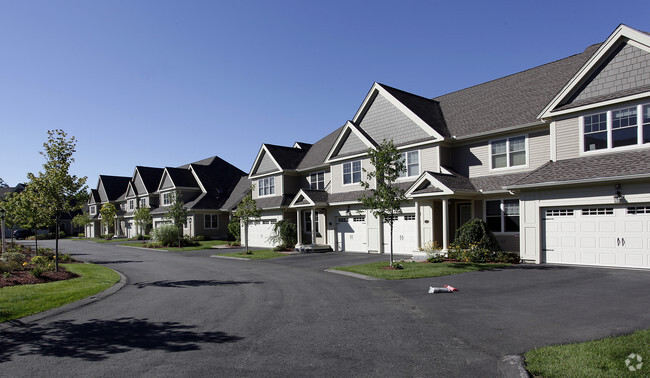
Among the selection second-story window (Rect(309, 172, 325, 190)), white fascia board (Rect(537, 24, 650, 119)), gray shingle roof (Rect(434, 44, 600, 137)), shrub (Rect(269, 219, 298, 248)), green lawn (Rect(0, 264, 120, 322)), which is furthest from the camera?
second-story window (Rect(309, 172, 325, 190))

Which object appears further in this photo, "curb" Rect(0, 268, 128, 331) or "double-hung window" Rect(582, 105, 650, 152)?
"double-hung window" Rect(582, 105, 650, 152)

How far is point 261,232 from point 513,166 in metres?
20.9

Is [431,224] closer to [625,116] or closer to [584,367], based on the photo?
[625,116]

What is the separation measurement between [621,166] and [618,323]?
8.91 metres

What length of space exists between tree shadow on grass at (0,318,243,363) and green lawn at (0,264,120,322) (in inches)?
63.5

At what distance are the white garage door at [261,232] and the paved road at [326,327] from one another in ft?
63.3

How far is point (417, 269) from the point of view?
53.5ft

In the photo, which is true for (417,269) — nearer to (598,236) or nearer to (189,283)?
(598,236)

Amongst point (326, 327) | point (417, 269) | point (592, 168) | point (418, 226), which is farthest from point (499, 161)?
point (326, 327)

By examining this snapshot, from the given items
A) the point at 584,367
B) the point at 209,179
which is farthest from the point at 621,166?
the point at 209,179

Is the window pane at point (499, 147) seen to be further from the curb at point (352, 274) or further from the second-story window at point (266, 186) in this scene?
the second-story window at point (266, 186)

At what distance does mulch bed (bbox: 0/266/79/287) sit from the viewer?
13858 millimetres

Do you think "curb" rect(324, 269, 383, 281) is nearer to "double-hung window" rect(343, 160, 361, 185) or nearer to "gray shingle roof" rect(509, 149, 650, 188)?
"gray shingle roof" rect(509, 149, 650, 188)

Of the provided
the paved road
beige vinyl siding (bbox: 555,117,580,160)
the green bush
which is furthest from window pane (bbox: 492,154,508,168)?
the paved road
